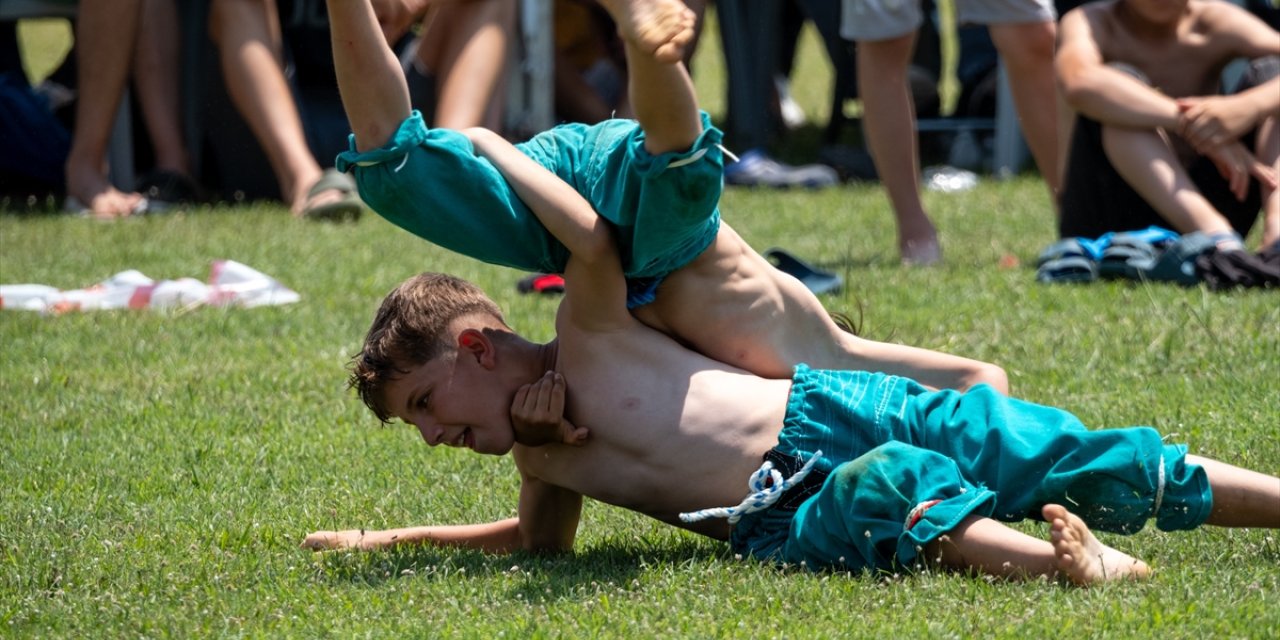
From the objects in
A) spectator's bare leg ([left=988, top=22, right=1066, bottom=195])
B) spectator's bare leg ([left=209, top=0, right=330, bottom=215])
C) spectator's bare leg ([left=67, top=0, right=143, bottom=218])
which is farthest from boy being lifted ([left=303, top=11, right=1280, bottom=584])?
spectator's bare leg ([left=67, top=0, right=143, bottom=218])

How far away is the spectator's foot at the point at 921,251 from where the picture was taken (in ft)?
19.8

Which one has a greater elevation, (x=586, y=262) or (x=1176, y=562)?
(x=586, y=262)

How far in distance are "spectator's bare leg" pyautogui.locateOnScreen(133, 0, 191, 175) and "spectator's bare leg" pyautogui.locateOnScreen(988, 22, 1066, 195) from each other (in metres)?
3.83

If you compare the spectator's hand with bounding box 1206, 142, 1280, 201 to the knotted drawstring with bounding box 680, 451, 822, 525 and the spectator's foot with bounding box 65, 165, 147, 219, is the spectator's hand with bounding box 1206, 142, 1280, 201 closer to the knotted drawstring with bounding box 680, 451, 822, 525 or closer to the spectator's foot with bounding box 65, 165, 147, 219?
the knotted drawstring with bounding box 680, 451, 822, 525

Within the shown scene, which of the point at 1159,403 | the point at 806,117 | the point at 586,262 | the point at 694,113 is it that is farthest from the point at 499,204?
the point at 806,117

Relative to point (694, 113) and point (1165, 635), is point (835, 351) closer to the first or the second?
point (694, 113)

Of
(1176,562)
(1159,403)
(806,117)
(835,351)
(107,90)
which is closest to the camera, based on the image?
(1176,562)

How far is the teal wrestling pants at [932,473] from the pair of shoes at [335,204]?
426 cm

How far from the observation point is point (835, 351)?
3.32m

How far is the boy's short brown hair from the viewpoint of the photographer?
9.72ft

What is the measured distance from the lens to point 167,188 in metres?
7.64

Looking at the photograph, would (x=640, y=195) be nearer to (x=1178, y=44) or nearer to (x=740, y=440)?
(x=740, y=440)

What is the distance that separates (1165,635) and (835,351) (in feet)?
3.44

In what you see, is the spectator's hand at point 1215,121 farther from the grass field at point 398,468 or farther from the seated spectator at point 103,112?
the seated spectator at point 103,112
